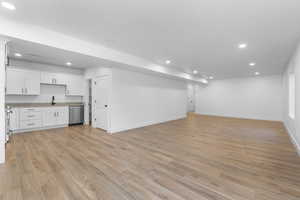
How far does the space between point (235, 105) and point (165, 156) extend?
803cm

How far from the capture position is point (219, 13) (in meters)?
2.08

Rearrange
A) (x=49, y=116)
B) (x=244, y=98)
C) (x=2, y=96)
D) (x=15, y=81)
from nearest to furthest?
(x=2, y=96), (x=15, y=81), (x=49, y=116), (x=244, y=98)

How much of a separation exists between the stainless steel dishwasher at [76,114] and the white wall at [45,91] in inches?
24.6

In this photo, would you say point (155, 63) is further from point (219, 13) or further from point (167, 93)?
point (219, 13)

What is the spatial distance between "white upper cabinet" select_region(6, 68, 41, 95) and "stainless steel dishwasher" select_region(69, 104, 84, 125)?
52.7 inches

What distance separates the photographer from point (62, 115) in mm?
5289

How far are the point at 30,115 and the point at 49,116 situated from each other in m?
0.55

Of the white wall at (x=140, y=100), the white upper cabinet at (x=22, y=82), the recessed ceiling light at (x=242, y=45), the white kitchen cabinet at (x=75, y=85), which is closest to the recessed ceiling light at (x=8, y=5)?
the white wall at (x=140, y=100)

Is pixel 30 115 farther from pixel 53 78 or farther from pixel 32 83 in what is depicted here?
pixel 53 78

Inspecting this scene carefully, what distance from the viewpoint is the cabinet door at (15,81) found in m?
4.40

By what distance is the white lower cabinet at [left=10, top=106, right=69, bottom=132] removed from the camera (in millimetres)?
4315

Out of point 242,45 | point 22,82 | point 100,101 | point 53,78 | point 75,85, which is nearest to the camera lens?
point 242,45

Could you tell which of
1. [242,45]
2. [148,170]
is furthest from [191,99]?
[148,170]

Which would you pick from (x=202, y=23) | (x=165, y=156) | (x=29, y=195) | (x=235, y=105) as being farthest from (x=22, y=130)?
(x=235, y=105)
